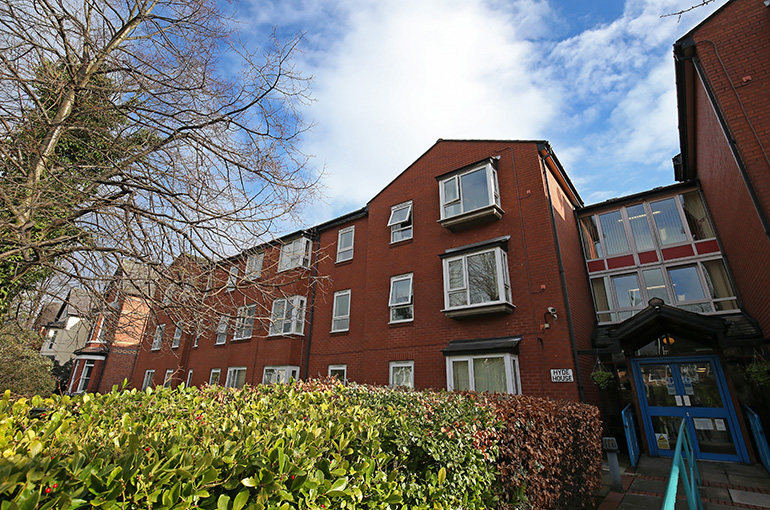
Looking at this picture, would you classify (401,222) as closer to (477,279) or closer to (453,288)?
(453,288)

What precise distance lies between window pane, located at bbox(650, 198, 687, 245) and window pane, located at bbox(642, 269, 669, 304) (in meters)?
1.17

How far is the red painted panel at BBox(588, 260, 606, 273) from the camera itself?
13.3 m

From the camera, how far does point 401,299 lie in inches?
522

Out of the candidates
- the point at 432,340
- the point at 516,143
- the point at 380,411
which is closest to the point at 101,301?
the point at 380,411

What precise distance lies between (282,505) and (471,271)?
10310mm

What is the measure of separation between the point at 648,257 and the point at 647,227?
1.22 m

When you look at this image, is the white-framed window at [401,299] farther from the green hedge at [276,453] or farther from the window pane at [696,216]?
the window pane at [696,216]

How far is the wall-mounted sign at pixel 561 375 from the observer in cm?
916

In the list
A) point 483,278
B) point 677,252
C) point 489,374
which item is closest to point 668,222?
point 677,252

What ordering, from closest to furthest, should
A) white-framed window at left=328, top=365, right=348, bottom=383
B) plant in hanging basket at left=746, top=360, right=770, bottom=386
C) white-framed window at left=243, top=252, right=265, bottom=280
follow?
white-framed window at left=243, top=252, right=265, bottom=280
plant in hanging basket at left=746, top=360, right=770, bottom=386
white-framed window at left=328, top=365, right=348, bottom=383

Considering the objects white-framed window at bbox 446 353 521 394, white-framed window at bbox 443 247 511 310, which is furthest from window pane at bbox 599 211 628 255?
white-framed window at bbox 446 353 521 394

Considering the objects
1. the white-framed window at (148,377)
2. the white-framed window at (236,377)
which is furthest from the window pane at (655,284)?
the white-framed window at (148,377)

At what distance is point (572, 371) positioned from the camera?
9180mm

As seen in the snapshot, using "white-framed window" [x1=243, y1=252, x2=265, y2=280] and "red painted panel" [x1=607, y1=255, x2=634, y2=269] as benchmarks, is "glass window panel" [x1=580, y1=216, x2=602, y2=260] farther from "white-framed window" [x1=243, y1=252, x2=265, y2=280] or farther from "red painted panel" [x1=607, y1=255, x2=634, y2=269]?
"white-framed window" [x1=243, y1=252, x2=265, y2=280]
